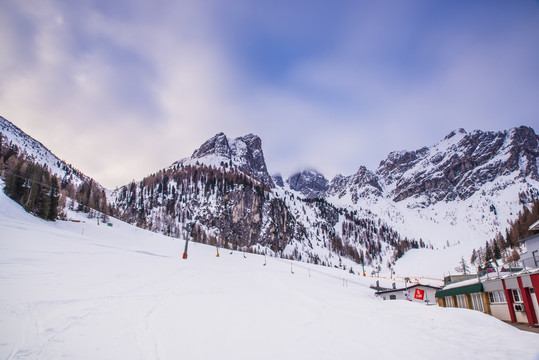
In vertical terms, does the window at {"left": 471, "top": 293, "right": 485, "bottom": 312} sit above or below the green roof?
below

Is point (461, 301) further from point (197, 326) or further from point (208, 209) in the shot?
point (208, 209)

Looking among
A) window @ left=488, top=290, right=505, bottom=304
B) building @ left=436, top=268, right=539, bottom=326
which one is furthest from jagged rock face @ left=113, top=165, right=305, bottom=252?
window @ left=488, top=290, right=505, bottom=304

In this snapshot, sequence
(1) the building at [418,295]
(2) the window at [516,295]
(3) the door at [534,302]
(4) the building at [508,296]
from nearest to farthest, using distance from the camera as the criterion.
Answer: (3) the door at [534,302], (4) the building at [508,296], (2) the window at [516,295], (1) the building at [418,295]

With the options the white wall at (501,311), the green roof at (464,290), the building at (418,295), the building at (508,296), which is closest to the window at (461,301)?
the building at (508,296)

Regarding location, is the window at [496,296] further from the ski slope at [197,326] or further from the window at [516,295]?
the ski slope at [197,326]

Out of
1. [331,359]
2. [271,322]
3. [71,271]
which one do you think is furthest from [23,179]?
[331,359]

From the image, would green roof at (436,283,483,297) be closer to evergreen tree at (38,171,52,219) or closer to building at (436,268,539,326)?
building at (436,268,539,326)

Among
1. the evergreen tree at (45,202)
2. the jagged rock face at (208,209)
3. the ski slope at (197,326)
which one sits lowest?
the ski slope at (197,326)

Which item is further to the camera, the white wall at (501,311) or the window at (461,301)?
the window at (461,301)

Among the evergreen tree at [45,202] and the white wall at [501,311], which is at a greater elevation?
the evergreen tree at [45,202]

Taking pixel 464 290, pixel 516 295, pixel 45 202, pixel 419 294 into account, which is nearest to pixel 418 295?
pixel 419 294

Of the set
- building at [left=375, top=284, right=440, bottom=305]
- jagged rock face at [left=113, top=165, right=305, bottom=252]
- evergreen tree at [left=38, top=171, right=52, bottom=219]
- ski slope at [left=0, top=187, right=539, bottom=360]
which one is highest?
jagged rock face at [left=113, top=165, right=305, bottom=252]

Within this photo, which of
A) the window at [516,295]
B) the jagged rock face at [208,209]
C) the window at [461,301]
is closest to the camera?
the window at [516,295]

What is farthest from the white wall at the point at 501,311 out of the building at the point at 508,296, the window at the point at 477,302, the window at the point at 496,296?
the window at the point at 477,302
